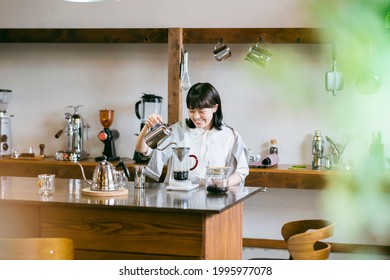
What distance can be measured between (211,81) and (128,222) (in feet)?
8.96

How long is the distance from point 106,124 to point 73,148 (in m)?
0.38

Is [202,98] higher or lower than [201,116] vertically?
higher

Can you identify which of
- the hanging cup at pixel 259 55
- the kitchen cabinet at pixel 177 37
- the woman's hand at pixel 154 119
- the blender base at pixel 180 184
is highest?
the kitchen cabinet at pixel 177 37

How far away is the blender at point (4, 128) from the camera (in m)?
5.62

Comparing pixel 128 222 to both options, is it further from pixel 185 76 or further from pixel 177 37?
pixel 177 37

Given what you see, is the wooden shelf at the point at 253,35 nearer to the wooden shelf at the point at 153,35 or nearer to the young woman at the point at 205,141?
the wooden shelf at the point at 153,35

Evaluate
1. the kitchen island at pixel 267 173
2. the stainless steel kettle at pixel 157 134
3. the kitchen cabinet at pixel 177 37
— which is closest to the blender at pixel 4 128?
the kitchen island at pixel 267 173

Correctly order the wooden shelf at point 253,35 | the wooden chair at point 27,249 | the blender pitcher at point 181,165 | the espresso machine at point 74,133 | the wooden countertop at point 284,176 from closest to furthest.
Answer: the wooden chair at point 27,249
the blender pitcher at point 181,165
the wooden countertop at point 284,176
the wooden shelf at point 253,35
the espresso machine at point 74,133

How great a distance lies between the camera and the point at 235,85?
17.7ft

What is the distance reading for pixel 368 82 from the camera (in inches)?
197

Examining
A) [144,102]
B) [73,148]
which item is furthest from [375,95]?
[73,148]

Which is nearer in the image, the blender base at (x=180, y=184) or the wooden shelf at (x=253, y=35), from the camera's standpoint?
the blender base at (x=180, y=184)

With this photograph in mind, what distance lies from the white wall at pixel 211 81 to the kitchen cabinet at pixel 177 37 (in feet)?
0.91

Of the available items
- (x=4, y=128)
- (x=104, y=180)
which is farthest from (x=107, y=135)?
(x=104, y=180)
